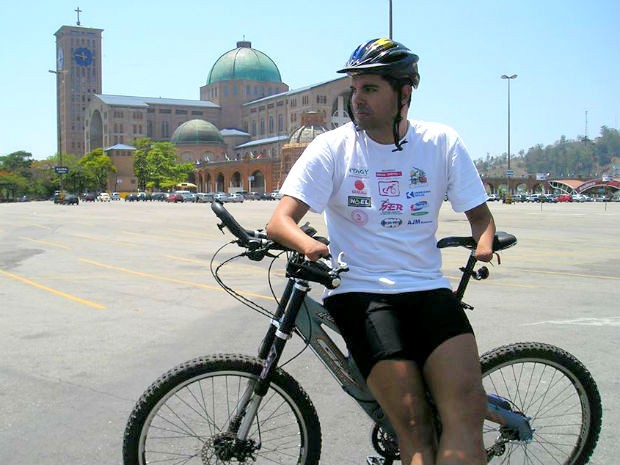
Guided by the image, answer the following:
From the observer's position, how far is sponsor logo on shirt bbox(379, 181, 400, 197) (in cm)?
297

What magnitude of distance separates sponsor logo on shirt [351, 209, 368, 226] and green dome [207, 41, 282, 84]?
159227mm

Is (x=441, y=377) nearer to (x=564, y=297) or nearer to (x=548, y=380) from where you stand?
(x=548, y=380)

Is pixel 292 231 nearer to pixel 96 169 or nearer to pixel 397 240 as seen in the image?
pixel 397 240

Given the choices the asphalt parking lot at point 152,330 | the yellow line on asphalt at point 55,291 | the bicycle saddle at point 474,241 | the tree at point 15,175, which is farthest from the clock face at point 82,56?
the bicycle saddle at point 474,241

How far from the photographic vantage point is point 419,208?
3.00 meters

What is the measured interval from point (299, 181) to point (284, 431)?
110 centimetres

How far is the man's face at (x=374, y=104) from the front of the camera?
3.00m

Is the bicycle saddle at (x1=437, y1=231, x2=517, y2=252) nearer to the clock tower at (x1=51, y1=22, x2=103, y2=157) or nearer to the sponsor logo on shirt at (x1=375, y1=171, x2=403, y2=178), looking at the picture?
the sponsor logo on shirt at (x1=375, y1=171, x2=403, y2=178)

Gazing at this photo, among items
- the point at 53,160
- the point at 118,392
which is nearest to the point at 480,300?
the point at 118,392

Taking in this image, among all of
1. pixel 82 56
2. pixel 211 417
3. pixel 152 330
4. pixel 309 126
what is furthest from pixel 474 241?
pixel 82 56

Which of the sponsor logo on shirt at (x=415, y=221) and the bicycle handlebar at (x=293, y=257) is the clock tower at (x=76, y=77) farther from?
the sponsor logo on shirt at (x=415, y=221)

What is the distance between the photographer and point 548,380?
10.8 ft

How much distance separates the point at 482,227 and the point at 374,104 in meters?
0.77

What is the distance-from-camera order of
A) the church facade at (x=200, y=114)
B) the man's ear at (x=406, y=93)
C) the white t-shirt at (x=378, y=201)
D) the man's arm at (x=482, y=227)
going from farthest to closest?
1. the church facade at (x=200, y=114)
2. the man's arm at (x=482, y=227)
3. the man's ear at (x=406, y=93)
4. the white t-shirt at (x=378, y=201)
